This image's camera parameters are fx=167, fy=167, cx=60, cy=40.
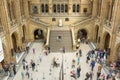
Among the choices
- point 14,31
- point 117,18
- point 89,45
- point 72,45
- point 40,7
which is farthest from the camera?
point 40,7

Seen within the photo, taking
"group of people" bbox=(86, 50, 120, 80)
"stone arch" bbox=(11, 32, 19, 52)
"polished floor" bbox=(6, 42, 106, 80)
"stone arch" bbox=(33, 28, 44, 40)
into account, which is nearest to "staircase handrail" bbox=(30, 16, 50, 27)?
"stone arch" bbox=(33, 28, 44, 40)

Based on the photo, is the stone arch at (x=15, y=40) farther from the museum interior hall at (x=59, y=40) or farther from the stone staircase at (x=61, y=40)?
the stone staircase at (x=61, y=40)

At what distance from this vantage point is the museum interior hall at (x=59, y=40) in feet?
69.2

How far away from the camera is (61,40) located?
2858 cm

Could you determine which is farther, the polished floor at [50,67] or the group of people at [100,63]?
the polished floor at [50,67]

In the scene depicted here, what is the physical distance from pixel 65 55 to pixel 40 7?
37.3 ft

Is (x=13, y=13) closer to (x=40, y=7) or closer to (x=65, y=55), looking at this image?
(x=40, y=7)

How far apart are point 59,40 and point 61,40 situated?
0.35m

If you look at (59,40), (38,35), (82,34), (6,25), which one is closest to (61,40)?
(59,40)

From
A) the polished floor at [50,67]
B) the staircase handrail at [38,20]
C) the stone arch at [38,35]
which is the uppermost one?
the staircase handrail at [38,20]

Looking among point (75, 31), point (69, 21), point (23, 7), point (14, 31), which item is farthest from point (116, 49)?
point (23, 7)

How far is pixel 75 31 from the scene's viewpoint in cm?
3100

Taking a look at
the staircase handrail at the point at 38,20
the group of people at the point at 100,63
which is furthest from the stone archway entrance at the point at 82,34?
the group of people at the point at 100,63

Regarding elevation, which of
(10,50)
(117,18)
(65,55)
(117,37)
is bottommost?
(65,55)
